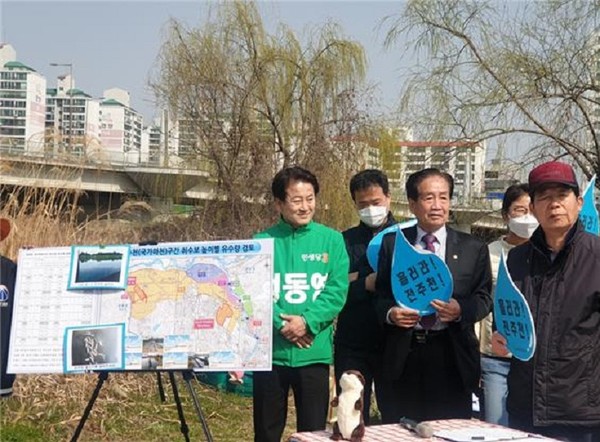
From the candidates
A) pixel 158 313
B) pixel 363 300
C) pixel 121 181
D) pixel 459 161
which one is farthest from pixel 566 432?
pixel 121 181

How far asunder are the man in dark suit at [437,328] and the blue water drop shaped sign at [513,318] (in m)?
0.40

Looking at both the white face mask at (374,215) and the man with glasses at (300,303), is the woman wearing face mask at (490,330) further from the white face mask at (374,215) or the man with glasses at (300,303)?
the man with glasses at (300,303)

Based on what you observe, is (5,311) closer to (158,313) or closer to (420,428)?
(158,313)

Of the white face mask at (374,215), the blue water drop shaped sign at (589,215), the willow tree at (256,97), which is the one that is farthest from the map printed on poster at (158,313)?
the willow tree at (256,97)

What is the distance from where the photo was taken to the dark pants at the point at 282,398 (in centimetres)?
375

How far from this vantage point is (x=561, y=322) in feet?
9.26

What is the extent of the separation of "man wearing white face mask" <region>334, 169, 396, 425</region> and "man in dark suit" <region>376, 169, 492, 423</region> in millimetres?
452

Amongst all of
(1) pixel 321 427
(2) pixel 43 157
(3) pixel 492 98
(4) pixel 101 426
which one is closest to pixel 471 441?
(1) pixel 321 427

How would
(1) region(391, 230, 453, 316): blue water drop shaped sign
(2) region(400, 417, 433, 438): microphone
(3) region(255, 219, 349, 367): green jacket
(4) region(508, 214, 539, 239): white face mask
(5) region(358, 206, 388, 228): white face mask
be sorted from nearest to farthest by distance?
(2) region(400, 417, 433, 438): microphone → (1) region(391, 230, 453, 316): blue water drop shaped sign → (3) region(255, 219, 349, 367): green jacket → (4) region(508, 214, 539, 239): white face mask → (5) region(358, 206, 388, 228): white face mask

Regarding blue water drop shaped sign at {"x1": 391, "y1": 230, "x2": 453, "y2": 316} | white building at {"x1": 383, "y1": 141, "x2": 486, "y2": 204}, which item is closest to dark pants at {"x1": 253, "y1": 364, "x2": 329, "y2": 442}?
blue water drop shaped sign at {"x1": 391, "y1": 230, "x2": 453, "y2": 316}

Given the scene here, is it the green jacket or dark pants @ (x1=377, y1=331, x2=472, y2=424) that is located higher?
the green jacket

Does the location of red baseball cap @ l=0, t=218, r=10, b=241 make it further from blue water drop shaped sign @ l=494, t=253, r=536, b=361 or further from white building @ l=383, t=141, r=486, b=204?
white building @ l=383, t=141, r=486, b=204

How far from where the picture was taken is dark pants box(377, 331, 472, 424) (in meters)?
3.47

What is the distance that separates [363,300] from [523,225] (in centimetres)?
84
